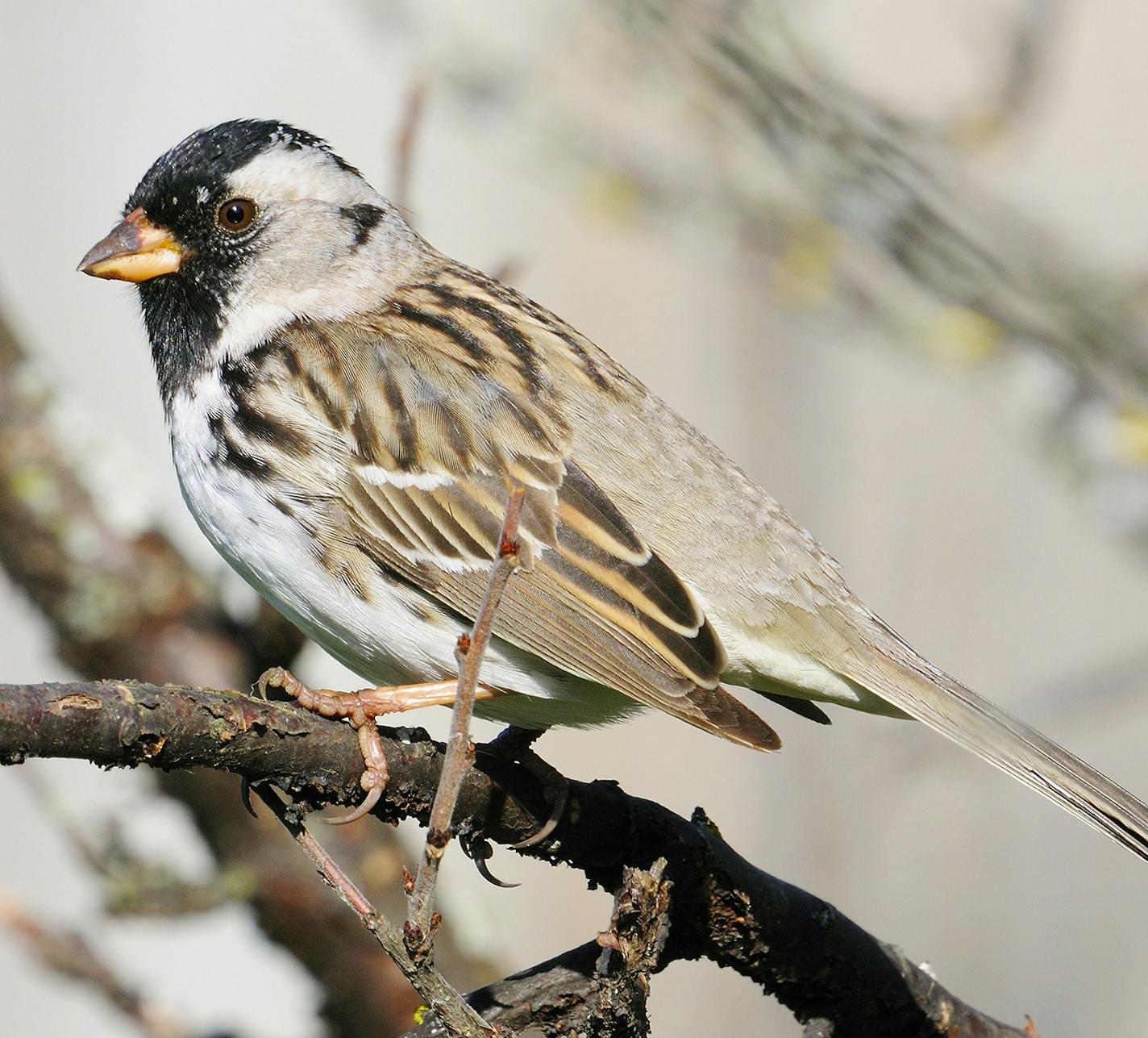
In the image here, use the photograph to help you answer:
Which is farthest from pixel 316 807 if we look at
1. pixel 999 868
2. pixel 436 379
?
pixel 999 868

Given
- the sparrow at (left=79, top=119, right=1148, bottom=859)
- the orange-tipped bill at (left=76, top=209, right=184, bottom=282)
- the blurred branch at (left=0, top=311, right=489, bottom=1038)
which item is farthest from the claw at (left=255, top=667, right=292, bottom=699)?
the blurred branch at (left=0, top=311, right=489, bottom=1038)

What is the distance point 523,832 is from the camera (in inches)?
87.7

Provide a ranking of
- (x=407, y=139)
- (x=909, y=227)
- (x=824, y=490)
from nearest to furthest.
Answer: (x=407, y=139), (x=909, y=227), (x=824, y=490)

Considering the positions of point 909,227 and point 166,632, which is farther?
point 166,632

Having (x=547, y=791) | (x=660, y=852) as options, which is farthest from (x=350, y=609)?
(x=660, y=852)

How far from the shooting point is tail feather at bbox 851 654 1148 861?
2.68 meters

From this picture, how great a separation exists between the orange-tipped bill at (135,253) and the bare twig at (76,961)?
130 cm

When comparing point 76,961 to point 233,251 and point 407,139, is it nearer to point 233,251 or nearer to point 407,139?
point 233,251

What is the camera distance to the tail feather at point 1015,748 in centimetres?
268

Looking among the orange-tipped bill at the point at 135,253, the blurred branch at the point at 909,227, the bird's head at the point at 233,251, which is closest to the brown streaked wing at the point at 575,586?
the bird's head at the point at 233,251

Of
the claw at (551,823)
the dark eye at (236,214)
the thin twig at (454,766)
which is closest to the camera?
the thin twig at (454,766)

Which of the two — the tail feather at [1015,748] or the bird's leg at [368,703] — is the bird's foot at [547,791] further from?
the tail feather at [1015,748]

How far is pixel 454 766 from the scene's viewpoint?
5.34 feet

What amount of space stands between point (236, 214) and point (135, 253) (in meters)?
0.24
